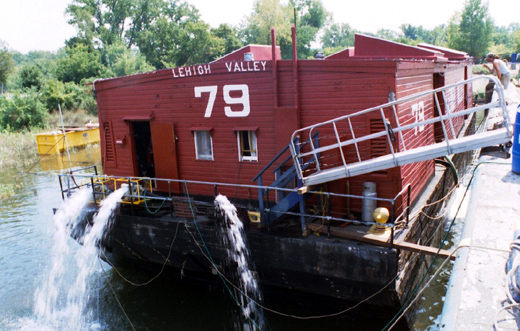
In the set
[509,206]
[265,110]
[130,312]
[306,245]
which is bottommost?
[130,312]

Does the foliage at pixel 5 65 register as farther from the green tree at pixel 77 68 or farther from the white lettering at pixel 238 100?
the white lettering at pixel 238 100

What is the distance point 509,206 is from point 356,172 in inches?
110

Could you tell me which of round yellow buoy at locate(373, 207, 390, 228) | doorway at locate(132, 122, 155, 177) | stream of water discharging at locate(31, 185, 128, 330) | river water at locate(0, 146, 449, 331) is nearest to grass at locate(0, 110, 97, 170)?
river water at locate(0, 146, 449, 331)

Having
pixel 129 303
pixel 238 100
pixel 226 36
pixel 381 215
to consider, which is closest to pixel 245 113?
pixel 238 100

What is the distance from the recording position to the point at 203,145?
39.5ft

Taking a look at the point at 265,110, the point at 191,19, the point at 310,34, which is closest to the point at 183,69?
the point at 265,110

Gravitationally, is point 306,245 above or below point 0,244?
above

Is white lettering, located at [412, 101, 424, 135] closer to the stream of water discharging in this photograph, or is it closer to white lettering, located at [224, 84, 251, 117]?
white lettering, located at [224, 84, 251, 117]

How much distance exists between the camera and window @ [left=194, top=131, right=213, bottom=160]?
39.1 feet

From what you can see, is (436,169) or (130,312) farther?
(436,169)

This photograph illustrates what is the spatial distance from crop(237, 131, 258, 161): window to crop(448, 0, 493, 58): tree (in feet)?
189

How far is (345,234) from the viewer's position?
29.8 ft

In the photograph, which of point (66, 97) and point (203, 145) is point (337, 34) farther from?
point (203, 145)

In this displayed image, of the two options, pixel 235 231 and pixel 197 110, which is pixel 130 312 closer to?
pixel 235 231
